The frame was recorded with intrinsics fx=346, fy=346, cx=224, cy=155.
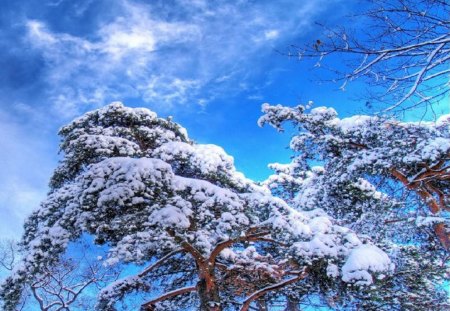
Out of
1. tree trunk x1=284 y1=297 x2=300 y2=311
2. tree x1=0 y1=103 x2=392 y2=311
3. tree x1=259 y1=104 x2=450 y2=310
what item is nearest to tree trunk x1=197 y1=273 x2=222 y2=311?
tree x1=0 y1=103 x2=392 y2=311

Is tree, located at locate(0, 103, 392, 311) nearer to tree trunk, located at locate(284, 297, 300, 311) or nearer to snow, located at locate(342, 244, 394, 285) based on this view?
snow, located at locate(342, 244, 394, 285)

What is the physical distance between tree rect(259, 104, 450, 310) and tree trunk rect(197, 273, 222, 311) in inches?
92.2

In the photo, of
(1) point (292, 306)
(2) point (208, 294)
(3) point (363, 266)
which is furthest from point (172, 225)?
(1) point (292, 306)

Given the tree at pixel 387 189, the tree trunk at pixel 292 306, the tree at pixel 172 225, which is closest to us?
the tree at pixel 172 225

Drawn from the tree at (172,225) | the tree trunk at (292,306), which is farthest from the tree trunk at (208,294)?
the tree trunk at (292,306)

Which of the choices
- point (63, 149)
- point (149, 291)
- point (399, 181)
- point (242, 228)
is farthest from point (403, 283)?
point (63, 149)

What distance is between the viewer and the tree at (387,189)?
27.0ft

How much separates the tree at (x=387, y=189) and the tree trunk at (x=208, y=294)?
92.2 inches

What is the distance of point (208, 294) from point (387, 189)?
5323mm

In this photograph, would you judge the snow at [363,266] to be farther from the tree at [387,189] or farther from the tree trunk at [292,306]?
the tree trunk at [292,306]

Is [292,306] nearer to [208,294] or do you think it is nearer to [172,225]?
[208,294]

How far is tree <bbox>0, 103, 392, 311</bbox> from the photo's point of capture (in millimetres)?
6676

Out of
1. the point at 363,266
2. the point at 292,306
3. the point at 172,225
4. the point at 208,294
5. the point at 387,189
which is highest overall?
the point at 387,189

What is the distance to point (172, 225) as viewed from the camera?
648cm
